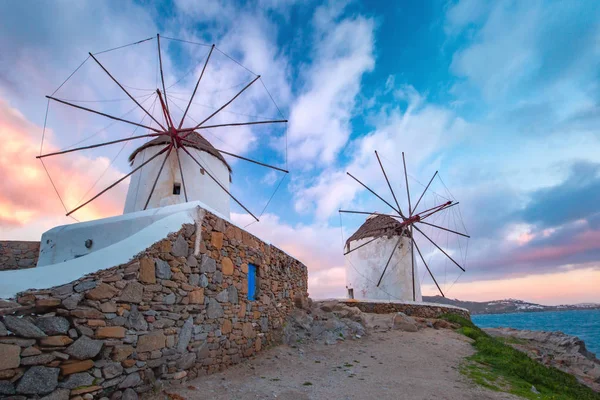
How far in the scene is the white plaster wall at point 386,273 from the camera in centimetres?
2122

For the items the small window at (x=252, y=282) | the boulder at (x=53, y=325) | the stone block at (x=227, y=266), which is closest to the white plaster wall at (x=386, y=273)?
the small window at (x=252, y=282)

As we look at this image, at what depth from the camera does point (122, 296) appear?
480cm

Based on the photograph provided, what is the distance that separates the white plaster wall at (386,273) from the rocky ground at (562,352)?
18.5 ft

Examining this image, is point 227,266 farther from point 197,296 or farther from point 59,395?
point 59,395

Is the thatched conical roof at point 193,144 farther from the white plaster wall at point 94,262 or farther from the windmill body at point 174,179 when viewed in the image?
the white plaster wall at point 94,262

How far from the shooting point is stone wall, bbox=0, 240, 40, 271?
9625mm

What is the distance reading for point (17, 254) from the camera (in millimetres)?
9789

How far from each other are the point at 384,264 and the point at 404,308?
170 inches

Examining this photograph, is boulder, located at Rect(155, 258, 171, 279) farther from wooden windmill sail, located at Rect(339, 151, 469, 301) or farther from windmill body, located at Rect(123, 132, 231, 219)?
wooden windmill sail, located at Rect(339, 151, 469, 301)

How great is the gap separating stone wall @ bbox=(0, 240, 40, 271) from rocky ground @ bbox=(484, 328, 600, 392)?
56.2 feet

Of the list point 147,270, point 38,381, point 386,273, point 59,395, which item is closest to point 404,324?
point 386,273

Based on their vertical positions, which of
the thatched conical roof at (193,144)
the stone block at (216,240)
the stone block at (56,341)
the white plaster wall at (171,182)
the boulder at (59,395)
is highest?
the thatched conical roof at (193,144)

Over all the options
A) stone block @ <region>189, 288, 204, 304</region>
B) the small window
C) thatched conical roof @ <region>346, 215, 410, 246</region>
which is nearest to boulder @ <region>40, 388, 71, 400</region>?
stone block @ <region>189, 288, 204, 304</region>

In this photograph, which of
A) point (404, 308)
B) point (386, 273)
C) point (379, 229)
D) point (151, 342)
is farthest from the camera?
point (379, 229)
